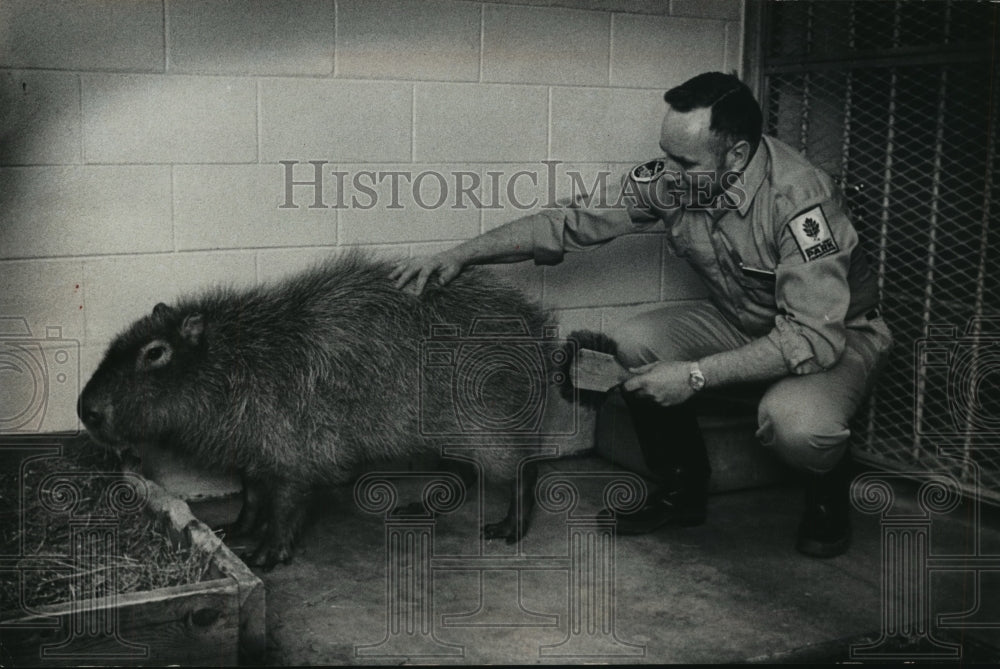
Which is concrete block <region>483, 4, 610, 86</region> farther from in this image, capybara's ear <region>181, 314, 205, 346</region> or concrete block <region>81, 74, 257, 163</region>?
capybara's ear <region>181, 314, 205, 346</region>

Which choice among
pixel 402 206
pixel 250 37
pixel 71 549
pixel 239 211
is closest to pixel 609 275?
pixel 402 206

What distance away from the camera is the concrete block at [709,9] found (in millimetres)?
4723

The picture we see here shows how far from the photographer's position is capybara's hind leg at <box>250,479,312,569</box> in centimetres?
368

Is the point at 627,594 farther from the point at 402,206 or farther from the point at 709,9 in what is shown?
the point at 709,9

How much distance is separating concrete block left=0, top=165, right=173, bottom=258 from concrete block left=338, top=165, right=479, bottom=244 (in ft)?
2.18

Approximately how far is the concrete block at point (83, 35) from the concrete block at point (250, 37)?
0.24 feet

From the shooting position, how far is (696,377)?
12.1ft

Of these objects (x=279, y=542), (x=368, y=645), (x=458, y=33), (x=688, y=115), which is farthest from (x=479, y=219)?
(x=368, y=645)

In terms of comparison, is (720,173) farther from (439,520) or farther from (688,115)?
(439,520)

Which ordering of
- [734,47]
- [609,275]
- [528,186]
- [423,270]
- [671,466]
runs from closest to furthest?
1. [423,270]
2. [671,466]
3. [528,186]
4. [609,275]
5. [734,47]

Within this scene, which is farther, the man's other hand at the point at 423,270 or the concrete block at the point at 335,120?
the concrete block at the point at 335,120

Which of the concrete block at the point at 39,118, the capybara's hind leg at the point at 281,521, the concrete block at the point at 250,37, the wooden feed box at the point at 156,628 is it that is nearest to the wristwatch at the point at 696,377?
the capybara's hind leg at the point at 281,521

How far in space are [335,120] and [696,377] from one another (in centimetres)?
155

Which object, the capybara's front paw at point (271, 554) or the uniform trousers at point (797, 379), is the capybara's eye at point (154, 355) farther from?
the uniform trousers at point (797, 379)
